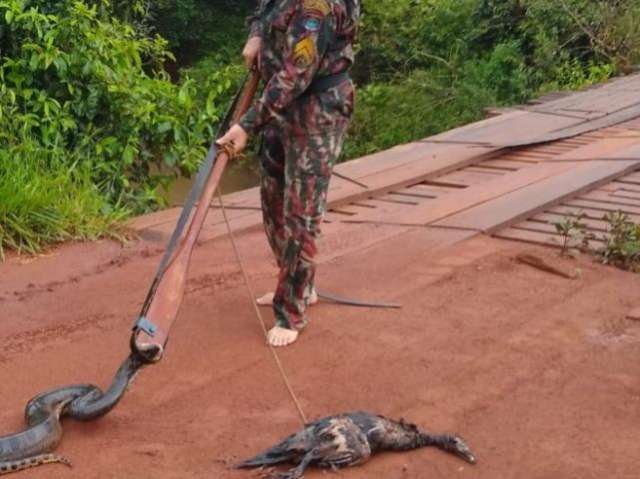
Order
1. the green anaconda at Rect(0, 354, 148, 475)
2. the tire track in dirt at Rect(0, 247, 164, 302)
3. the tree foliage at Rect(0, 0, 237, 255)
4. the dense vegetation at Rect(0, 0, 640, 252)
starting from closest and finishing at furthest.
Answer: the green anaconda at Rect(0, 354, 148, 475), the tire track in dirt at Rect(0, 247, 164, 302), the dense vegetation at Rect(0, 0, 640, 252), the tree foliage at Rect(0, 0, 237, 255)

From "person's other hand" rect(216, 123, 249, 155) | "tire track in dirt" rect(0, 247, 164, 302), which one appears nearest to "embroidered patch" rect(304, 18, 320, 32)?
"person's other hand" rect(216, 123, 249, 155)

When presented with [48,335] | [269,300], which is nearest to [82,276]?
[48,335]

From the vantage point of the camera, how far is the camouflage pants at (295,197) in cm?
482

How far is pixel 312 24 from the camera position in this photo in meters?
4.51

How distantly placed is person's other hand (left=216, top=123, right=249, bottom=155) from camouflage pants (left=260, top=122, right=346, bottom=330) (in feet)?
0.95

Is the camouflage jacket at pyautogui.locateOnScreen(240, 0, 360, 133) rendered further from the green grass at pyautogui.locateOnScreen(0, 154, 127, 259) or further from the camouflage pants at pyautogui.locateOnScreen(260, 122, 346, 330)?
the green grass at pyautogui.locateOnScreen(0, 154, 127, 259)

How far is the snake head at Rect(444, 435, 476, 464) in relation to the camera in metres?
3.80

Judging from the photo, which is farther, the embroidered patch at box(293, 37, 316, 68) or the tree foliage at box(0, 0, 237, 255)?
the tree foliage at box(0, 0, 237, 255)

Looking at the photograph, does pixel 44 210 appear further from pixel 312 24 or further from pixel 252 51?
pixel 312 24

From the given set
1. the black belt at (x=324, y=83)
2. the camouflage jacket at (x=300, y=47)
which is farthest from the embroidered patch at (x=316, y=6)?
the black belt at (x=324, y=83)

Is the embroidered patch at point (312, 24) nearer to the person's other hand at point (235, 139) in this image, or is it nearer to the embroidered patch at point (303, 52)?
the embroidered patch at point (303, 52)

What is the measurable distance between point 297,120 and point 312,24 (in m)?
0.48

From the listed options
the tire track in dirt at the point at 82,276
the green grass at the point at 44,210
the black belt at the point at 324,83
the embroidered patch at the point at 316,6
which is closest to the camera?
the embroidered patch at the point at 316,6

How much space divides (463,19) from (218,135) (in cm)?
1232
